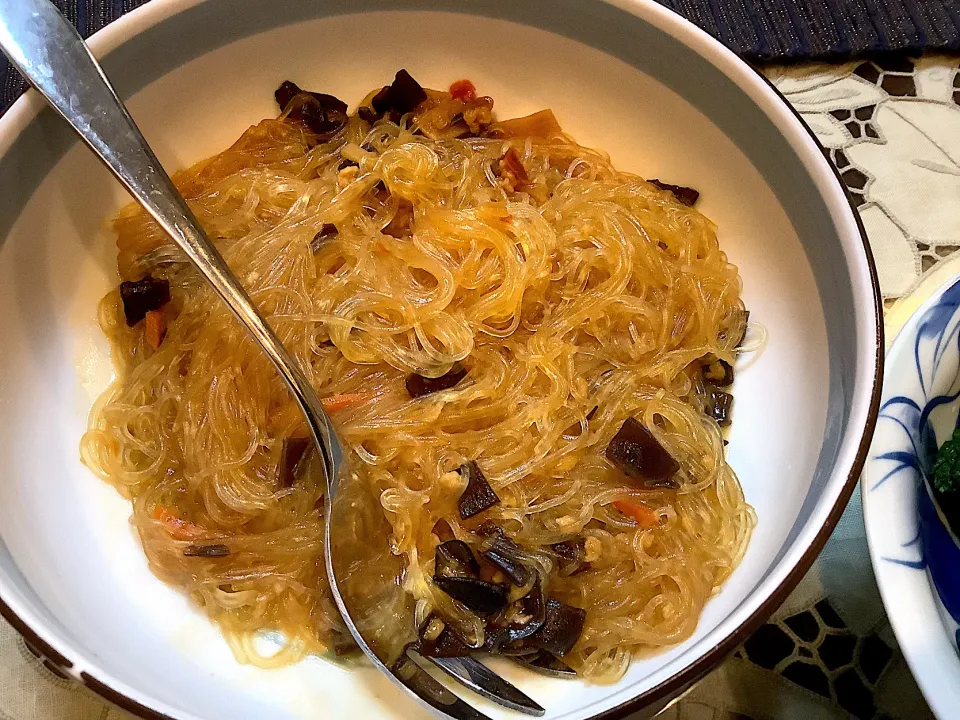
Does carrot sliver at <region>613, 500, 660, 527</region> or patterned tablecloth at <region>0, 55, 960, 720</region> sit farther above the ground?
carrot sliver at <region>613, 500, 660, 527</region>

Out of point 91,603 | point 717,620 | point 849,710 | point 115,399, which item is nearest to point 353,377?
point 115,399

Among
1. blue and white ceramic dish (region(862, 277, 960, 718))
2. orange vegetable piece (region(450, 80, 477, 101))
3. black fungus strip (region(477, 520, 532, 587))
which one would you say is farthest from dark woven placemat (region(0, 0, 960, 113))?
black fungus strip (region(477, 520, 532, 587))

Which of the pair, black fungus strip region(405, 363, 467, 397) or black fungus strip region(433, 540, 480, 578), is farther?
black fungus strip region(405, 363, 467, 397)

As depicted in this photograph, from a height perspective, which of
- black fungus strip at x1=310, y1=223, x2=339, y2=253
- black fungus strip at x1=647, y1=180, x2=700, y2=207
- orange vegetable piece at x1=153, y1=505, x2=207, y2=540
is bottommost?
black fungus strip at x1=647, y1=180, x2=700, y2=207

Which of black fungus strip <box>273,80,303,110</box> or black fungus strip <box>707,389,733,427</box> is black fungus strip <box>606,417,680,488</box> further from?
black fungus strip <box>273,80,303,110</box>

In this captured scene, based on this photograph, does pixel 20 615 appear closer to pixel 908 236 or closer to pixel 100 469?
pixel 100 469
